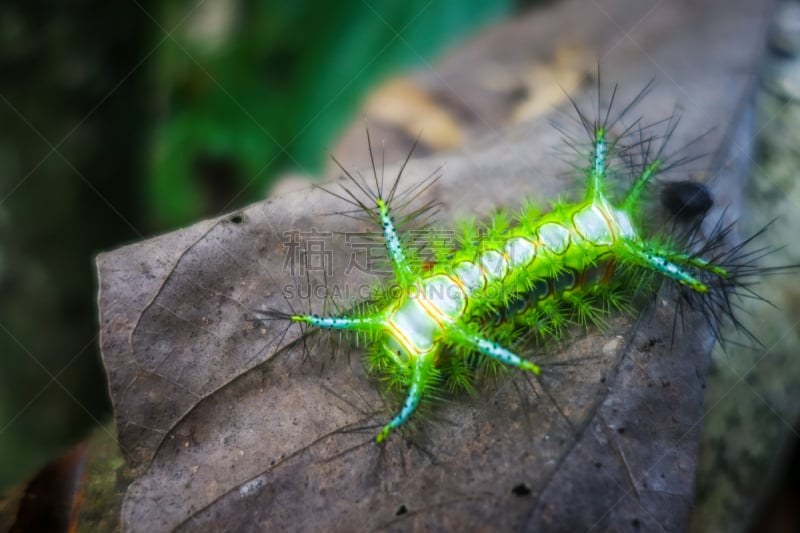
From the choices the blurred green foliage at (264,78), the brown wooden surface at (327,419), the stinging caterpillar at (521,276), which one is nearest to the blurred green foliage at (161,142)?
the blurred green foliage at (264,78)

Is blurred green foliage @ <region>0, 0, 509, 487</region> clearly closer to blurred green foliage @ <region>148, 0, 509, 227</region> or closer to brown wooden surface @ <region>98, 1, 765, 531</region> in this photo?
blurred green foliage @ <region>148, 0, 509, 227</region>

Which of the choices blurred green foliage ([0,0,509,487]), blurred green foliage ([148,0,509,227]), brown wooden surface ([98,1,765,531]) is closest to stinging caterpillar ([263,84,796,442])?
brown wooden surface ([98,1,765,531])

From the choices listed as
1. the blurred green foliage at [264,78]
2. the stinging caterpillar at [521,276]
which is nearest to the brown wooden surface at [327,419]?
the stinging caterpillar at [521,276]

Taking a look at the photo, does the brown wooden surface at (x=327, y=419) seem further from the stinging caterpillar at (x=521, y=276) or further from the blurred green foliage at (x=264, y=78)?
the blurred green foliage at (x=264, y=78)

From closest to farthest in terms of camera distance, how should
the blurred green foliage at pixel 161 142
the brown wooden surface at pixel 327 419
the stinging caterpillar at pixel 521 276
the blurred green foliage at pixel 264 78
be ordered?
the brown wooden surface at pixel 327 419 < the stinging caterpillar at pixel 521 276 < the blurred green foliage at pixel 161 142 < the blurred green foliage at pixel 264 78

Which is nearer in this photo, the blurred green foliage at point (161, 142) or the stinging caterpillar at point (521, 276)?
the stinging caterpillar at point (521, 276)

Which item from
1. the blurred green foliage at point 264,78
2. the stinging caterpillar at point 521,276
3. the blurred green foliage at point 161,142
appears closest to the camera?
the stinging caterpillar at point 521,276
